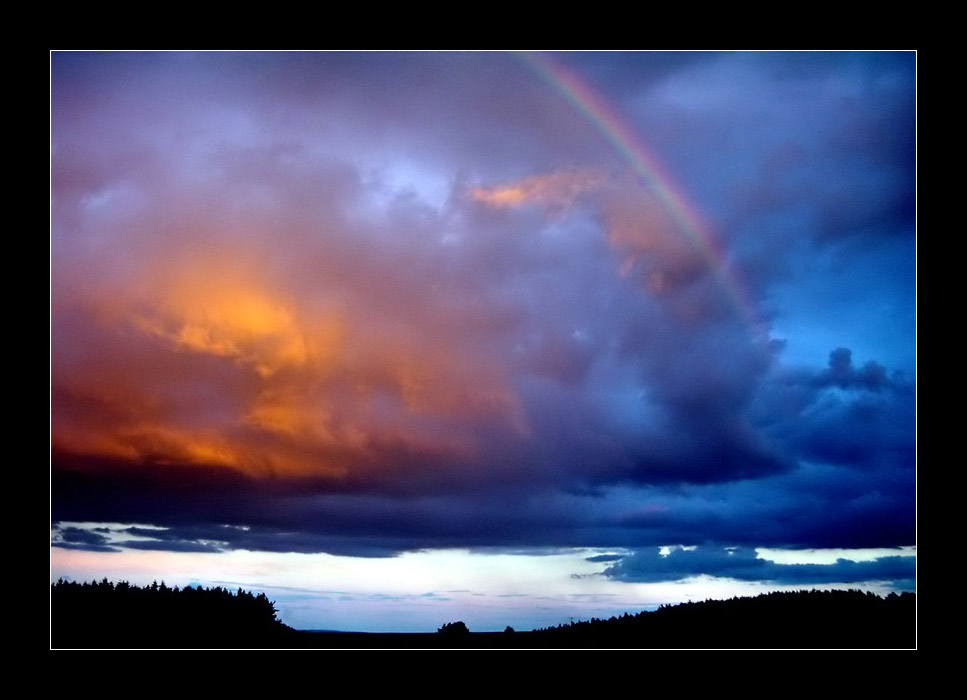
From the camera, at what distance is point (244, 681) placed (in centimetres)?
1313

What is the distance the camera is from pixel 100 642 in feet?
54.8

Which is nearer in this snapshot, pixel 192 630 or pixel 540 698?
pixel 540 698

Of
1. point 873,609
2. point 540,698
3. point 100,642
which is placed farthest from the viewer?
point 873,609

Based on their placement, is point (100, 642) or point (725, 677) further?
point (100, 642)

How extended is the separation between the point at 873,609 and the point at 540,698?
9.46 meters

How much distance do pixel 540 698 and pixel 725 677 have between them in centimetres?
308

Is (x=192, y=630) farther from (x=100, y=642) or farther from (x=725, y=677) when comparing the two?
(x=725, y=677)

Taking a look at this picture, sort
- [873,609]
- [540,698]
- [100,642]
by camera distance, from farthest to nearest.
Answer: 1. [873,609]
2. [100,642]
3. [540,698]
